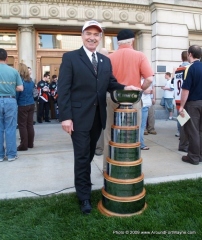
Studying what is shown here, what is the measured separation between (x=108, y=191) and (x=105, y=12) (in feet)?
31.2

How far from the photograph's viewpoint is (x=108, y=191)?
2.88m

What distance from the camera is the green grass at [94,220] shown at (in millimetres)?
2523

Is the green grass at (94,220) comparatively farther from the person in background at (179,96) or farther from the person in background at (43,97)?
the person in background at (43,97)

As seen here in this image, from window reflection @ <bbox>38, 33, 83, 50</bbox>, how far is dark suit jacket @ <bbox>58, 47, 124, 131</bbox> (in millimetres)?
8908

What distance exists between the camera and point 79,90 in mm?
2914

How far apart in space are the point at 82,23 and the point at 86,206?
361 inches

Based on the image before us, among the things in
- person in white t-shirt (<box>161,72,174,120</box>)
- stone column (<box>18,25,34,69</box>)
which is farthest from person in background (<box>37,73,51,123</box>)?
person in white t-shirt (<box>161,72,174,120</box>)

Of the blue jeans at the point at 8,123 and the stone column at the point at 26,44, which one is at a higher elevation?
the stone column at the point at 26,44

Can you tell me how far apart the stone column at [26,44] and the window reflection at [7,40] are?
600 millimetres

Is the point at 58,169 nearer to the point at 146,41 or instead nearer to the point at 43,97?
the point at 43,97

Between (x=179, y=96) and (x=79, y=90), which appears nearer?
(x=79, y=90)

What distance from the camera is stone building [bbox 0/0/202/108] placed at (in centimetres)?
1022

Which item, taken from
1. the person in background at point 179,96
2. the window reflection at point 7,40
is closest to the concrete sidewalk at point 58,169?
the person in background at point 179,96

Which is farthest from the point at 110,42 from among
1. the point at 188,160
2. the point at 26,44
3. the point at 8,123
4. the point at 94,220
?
the point at 94,220
